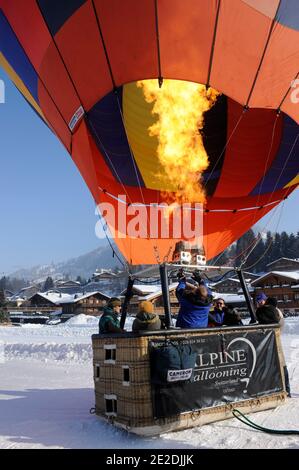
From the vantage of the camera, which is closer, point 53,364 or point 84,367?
point 84,367

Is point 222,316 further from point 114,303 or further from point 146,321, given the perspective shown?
point 146,321

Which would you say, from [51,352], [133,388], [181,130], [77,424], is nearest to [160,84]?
[181,130]

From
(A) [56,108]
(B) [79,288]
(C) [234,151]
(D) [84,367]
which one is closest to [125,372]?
(A) [56,108]

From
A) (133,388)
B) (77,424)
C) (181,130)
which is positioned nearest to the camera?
(133,388)

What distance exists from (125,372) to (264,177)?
598cm

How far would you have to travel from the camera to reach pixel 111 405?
526cm

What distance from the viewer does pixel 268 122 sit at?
28.6ft

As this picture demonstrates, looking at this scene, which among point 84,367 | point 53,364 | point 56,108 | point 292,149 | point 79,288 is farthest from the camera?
point 79,288

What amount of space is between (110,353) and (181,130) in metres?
5.15

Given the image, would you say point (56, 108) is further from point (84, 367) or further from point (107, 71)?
point (84, 367)

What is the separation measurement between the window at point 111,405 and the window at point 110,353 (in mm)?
410

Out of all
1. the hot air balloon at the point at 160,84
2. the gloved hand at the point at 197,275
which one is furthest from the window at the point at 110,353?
the hot air balloon at the point at 160,84

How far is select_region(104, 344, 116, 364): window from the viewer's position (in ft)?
17.2

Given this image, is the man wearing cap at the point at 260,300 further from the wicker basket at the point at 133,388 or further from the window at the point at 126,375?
the window at the point at 126,375
